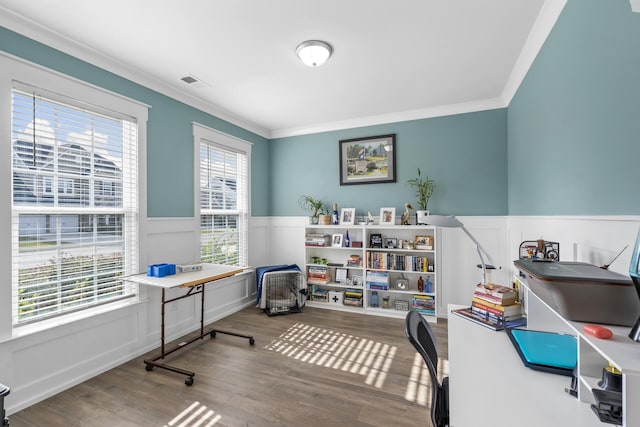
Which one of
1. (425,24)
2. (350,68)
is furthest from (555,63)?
(350,68)

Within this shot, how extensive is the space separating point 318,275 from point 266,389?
6.82 feet

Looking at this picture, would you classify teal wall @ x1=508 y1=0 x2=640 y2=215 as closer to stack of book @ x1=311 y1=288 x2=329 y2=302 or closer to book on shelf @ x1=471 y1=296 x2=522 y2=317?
book on shelf @ x1=471 y1=296 x2=522 y2=317

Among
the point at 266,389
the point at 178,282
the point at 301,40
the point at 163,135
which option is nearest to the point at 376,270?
the point at 266,389

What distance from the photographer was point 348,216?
4195 mm

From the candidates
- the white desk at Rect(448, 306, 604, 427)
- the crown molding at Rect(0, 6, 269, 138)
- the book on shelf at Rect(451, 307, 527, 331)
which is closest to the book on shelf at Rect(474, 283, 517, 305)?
the book on shelf at Rect(451, 307, 527, 331)

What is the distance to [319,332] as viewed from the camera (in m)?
3.31

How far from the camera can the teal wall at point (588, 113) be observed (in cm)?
116

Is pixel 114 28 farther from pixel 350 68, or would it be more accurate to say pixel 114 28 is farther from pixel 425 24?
pixel 425 24

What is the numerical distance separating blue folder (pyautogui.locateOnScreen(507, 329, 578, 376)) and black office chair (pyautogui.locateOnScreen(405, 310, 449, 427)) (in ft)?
1.29

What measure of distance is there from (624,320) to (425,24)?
211cm

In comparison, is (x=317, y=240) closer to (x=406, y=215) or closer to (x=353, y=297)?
(x=353, y=297)

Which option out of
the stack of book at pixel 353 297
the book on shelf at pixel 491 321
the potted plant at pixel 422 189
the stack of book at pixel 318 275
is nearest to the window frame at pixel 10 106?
the stack of book at pixel 318 275

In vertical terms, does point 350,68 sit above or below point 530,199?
above

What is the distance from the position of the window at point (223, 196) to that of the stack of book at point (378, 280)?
180 cm
